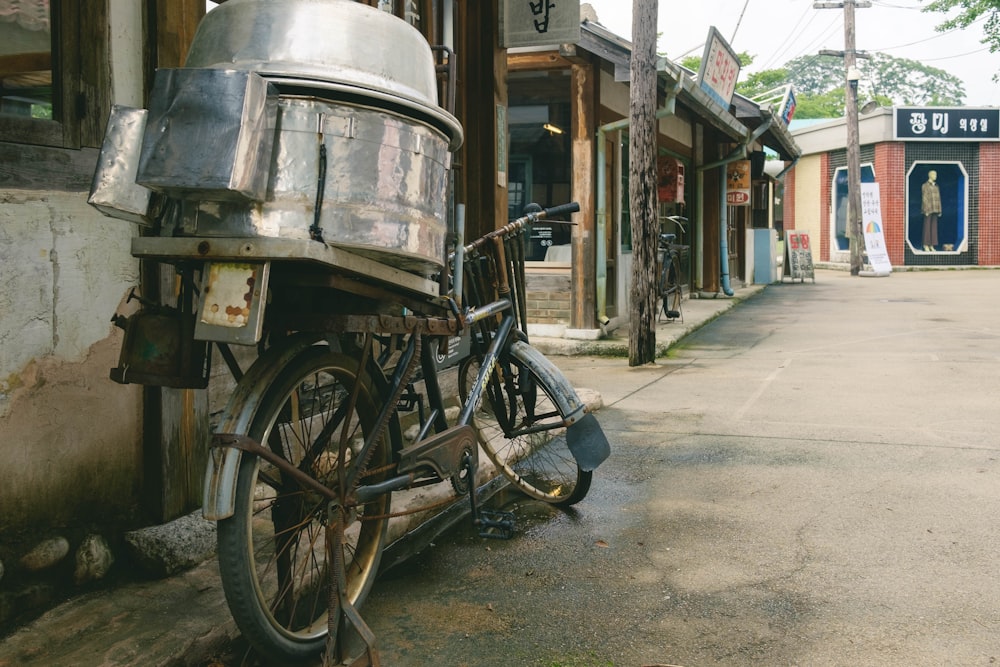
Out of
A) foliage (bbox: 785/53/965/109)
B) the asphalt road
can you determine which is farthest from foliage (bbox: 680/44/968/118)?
the asphalt road

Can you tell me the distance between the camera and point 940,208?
31.5 meters

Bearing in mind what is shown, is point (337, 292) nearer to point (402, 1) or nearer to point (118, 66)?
point (118, 66)

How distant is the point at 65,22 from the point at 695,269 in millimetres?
16416

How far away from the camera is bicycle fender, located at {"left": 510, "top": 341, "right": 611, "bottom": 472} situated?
165 inches

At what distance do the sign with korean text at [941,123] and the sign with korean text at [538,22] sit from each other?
91.4ft

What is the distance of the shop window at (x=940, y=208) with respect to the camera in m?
31.6

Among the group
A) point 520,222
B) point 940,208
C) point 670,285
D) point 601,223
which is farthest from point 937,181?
point 520,222

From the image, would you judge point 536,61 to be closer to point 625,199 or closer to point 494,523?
point 625,199

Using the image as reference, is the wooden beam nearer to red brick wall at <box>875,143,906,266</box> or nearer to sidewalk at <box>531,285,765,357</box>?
sidewalk at <box>531,285,765,357</box>

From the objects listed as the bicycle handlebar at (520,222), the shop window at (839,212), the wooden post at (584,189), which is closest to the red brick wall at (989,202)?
the shop window at (839,212)

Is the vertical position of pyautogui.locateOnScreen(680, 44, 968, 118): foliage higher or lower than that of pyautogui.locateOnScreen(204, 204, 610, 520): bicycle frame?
higher

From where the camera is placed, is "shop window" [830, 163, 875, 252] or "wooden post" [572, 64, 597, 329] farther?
"shop window" [830, 163, 875, 252]

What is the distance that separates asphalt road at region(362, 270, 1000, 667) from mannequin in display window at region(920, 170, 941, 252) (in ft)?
87.6

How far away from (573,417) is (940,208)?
31781 millimetres
